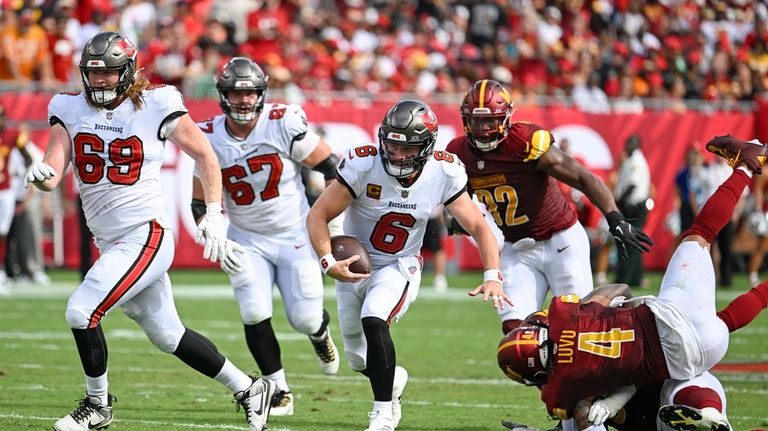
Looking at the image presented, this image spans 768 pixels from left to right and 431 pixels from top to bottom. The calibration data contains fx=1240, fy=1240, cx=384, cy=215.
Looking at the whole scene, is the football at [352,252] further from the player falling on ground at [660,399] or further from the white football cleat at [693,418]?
the white football cleat at [693,418]

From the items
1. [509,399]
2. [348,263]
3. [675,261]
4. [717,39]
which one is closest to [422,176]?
[348,263]

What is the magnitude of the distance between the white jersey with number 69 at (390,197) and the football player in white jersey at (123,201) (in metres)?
0.70

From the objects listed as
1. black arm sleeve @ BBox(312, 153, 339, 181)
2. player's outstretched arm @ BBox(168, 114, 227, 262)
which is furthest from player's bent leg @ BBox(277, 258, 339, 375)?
player's outstretched arm @ BBox(168, 114, 227, 262)

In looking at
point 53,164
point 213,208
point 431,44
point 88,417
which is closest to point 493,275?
point 213,208

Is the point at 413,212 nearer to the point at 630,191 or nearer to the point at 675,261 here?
the point at 675,261

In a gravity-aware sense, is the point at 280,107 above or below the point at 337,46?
above

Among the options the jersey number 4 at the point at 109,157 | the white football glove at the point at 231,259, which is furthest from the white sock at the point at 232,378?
the jersey number 4 at the point at 109,157

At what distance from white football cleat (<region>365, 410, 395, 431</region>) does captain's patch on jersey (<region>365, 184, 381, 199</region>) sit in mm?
1094

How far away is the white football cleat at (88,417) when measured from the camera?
5.79 metres

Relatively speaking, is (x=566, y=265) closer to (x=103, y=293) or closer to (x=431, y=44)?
(x=103, y=293)

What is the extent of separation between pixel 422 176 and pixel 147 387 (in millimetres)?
2564

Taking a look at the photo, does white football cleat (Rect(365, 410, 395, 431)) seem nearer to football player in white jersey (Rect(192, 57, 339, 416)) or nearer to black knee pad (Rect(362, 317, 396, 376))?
black knee pad (Rect(362, 317, 396, 376))

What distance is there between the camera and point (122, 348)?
9.63 m

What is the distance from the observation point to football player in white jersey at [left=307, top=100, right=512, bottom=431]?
19.7 ft
